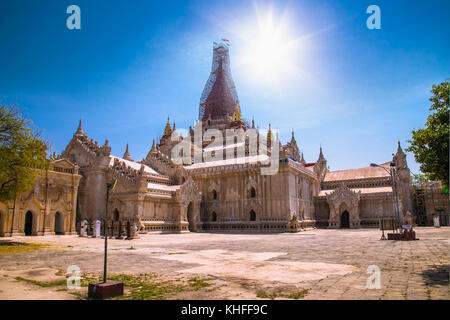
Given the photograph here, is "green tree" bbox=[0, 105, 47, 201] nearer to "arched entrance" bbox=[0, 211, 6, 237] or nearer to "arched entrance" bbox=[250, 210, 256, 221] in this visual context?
"arched entrance" bbox=[0, 211, 6, 237]

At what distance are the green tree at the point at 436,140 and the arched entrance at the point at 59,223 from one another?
32437 millimetres

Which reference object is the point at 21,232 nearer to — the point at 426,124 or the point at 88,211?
the point at 88,211

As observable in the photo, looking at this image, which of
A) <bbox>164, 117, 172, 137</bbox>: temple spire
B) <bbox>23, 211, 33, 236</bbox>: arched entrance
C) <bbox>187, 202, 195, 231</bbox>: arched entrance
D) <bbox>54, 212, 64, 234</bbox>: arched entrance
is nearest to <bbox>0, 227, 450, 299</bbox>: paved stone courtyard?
<bbox>23, 211, 33, 236</bbox>: arched entrance

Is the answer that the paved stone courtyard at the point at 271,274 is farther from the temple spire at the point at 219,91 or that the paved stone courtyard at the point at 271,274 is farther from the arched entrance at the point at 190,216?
the temple spire at the point at 219,91

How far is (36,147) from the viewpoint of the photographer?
23.1 m

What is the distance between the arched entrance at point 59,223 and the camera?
1345 inches

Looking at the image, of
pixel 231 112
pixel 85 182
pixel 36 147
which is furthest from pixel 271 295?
pixel 231 112

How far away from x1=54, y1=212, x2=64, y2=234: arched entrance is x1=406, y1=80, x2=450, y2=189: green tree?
32.4m

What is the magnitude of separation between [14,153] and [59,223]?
49.4ft

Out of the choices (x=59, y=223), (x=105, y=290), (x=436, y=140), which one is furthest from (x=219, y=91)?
(x=105, y=290)

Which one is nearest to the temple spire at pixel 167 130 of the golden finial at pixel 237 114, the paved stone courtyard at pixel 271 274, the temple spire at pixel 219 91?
the temple spire at pixel 219 91

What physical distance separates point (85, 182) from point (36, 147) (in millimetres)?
18186

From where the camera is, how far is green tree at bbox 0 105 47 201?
69.5 ft

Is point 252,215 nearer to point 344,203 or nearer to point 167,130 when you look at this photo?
point 344,203
